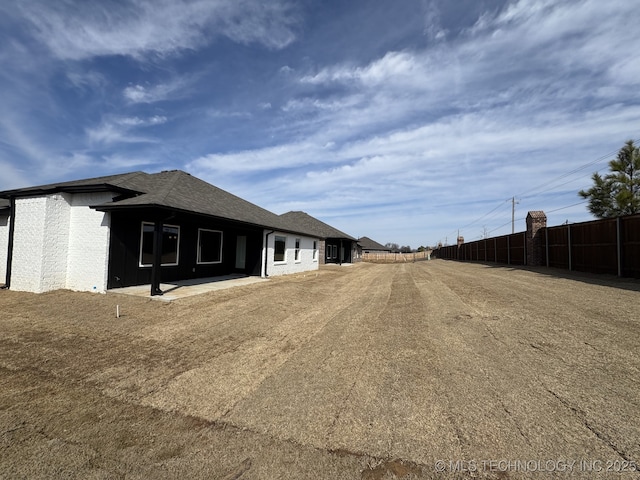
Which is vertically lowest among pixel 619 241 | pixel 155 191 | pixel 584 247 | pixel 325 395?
pixel 325 395

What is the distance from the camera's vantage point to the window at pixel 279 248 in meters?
16.6

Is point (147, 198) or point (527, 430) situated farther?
point (147, 198)

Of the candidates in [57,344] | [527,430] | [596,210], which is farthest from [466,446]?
[596,210]

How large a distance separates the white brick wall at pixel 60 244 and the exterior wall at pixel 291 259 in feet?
22.7

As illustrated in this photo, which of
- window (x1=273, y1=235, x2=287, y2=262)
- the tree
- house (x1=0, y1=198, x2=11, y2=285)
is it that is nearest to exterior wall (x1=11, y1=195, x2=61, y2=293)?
house (x1=0, y1=198, x2=11, y2=285)

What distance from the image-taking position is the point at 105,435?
2744mm

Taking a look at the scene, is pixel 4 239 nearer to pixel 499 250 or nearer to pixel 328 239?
pixel 328 239

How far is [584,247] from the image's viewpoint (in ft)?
40.0

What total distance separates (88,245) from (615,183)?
92.0ft

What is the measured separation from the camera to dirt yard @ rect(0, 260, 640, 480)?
237cm

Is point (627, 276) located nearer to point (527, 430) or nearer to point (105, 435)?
point (527, 430)

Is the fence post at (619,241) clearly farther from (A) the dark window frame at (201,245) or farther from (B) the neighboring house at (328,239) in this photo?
(B) the neighboring house at (328,239)

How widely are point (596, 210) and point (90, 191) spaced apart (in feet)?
88.7

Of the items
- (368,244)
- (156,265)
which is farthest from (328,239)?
(368,244)
